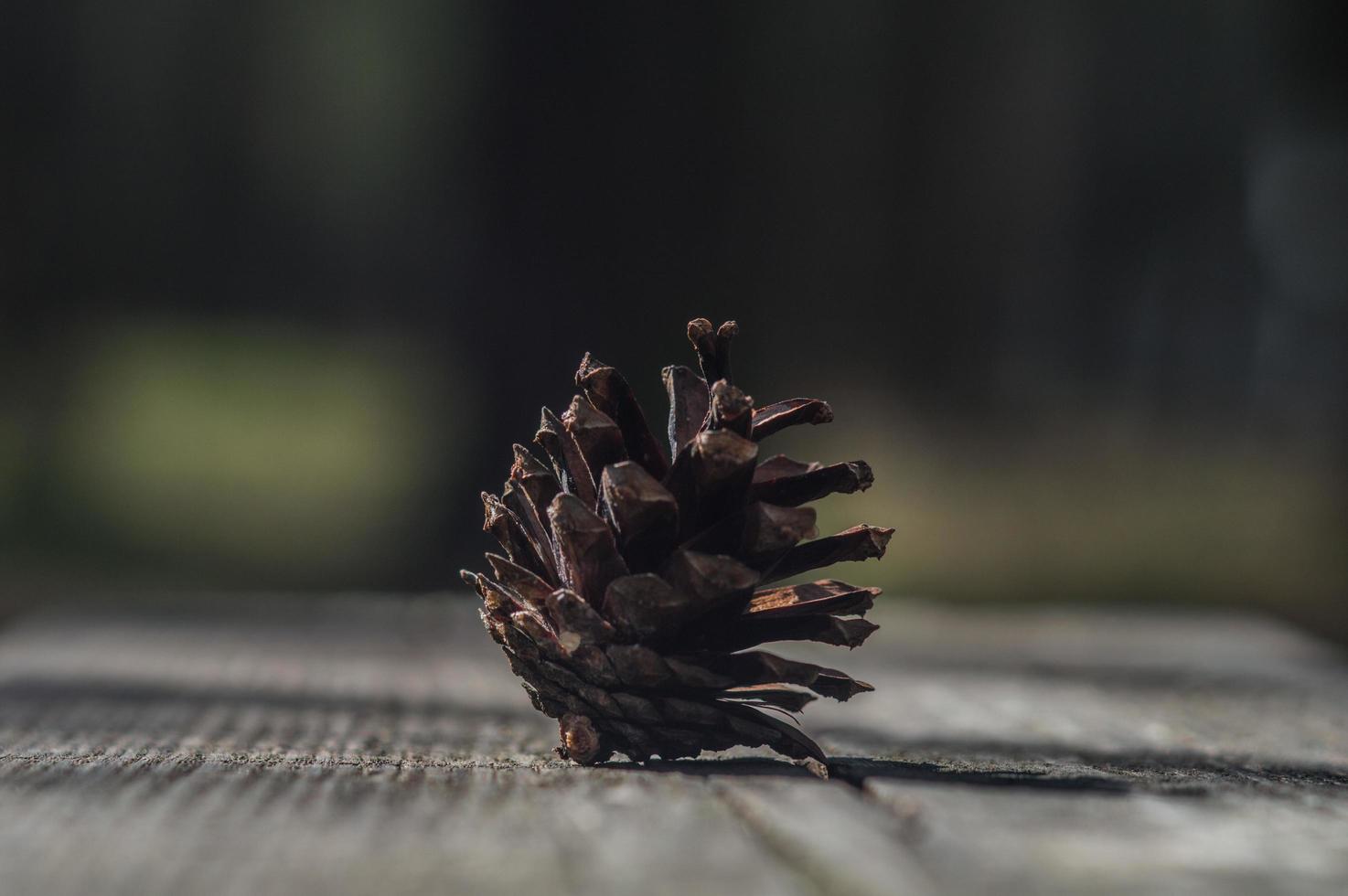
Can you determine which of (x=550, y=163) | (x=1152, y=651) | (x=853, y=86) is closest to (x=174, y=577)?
(x=550, y=163)

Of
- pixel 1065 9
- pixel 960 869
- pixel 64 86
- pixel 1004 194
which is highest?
pixel 1065 9

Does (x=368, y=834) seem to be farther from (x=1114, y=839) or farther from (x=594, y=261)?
(x=594, y=261)

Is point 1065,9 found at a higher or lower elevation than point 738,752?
higher

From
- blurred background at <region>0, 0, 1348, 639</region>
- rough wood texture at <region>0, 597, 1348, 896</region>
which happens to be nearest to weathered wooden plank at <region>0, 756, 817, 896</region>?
rough wood texture at <region>0, 597, 1348, 896</region>

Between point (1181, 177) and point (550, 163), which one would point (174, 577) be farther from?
point (1181, 177)

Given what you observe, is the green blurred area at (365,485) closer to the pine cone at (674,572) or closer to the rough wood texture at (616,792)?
the rough wood texture at (616,792)

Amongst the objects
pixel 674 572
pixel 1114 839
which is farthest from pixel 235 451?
pixel 1114 839
